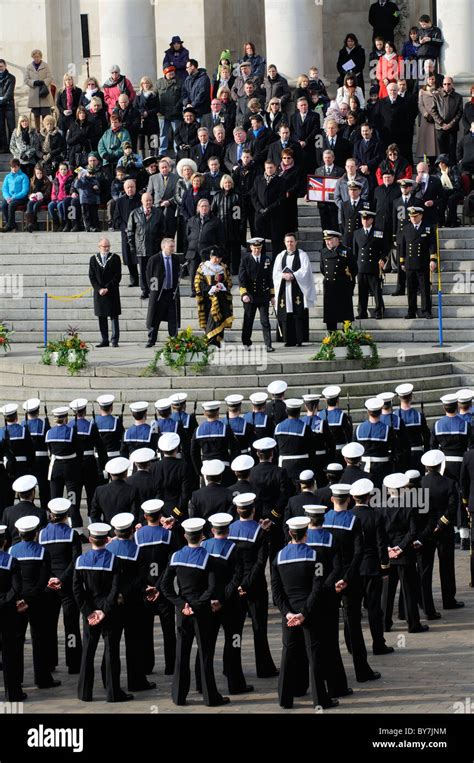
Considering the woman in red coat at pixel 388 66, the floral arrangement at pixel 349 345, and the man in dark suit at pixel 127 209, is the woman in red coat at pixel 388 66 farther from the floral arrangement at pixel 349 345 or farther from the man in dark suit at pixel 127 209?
the floral arrangement at pixel 349 345

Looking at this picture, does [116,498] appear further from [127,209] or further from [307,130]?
[307,130]

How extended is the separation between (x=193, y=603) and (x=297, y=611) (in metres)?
0.97

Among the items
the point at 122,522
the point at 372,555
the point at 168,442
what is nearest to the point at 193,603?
the point at 122,522

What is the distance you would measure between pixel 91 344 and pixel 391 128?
20.5ft

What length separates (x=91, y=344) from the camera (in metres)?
30.0

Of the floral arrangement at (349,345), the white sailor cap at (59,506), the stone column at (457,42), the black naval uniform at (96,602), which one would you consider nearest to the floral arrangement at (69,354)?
the floral arrangement at (349,345)

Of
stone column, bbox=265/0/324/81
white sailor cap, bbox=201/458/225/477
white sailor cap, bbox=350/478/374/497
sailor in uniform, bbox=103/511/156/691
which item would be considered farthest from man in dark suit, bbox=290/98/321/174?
sailor in uniform, bbox=103/511/156/691

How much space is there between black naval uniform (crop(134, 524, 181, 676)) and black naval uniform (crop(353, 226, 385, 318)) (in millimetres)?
11096

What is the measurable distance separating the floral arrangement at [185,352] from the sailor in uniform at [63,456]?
3.52 m

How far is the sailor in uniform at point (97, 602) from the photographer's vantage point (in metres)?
17.2

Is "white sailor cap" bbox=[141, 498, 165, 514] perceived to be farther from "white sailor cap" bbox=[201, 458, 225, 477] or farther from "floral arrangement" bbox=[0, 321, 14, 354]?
"floral arrangement" bbox=[0, 321, 14, 354]

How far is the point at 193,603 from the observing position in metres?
17.1

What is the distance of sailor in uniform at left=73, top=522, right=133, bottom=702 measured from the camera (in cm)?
1725
